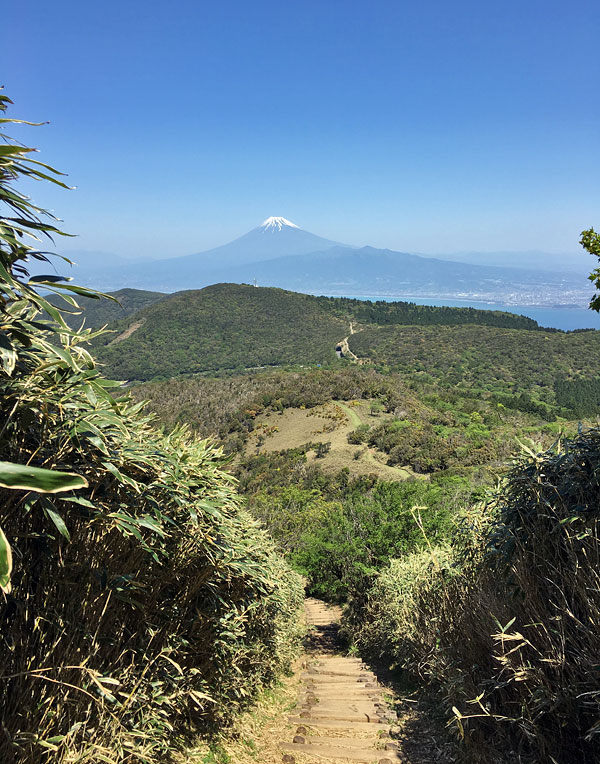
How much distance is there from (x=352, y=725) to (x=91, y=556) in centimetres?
290

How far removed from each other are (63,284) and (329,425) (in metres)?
27.7

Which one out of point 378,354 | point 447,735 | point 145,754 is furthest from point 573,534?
point 378,354

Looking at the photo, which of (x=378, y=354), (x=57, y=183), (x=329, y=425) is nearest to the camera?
(x=57, y=183)

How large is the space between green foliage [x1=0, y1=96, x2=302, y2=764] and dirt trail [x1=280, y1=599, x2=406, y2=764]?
0.97 m

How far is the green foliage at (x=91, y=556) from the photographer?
1472 mm

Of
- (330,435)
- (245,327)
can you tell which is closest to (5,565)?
(330,435)

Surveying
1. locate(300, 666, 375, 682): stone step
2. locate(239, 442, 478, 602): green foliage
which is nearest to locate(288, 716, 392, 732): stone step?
locate(300, 666, 375, 682): stone step

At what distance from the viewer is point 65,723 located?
1.66 meters

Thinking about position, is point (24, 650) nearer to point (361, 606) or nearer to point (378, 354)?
point (361, 606)

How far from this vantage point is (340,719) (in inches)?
149

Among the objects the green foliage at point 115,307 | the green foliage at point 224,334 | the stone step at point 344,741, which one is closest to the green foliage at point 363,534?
the stone step at point 344,741

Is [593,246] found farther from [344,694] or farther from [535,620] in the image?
[344,694]

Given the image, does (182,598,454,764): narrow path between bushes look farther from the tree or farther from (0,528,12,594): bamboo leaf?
the tree

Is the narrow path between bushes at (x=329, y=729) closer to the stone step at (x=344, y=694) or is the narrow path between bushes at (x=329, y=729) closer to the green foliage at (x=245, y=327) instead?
the stone step at (x=344, y=694)
